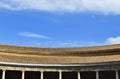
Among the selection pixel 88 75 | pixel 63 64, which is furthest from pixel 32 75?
pixel 88 75

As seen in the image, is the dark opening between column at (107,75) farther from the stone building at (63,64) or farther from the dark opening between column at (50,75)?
the dark opening between column at (50,75)

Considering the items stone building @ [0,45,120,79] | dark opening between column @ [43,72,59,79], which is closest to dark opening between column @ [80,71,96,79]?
stone building @ [0,45,120,79]

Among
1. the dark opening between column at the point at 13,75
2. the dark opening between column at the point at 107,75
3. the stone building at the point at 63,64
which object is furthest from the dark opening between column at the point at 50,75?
the dark opening between column at the point at 107,75

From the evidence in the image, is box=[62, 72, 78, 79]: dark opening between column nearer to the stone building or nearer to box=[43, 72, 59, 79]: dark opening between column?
the stone building

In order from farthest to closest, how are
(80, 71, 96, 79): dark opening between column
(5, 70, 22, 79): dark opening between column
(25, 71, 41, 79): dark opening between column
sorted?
(25, 71, 41, 79): dark opening between column, (80, 71, 96, 79): dark opening between column, (5, 70, 22, 79): dark opening between column

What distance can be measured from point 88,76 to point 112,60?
6.33 meters

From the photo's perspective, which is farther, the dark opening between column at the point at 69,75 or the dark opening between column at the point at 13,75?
the dark opening between column at the point at 69,75

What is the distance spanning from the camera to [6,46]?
54.9 m

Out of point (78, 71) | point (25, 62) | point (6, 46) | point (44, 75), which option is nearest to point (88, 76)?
point (78, 71)

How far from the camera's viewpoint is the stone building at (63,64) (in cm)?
4703

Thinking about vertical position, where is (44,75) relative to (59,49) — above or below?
below

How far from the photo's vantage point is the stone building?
4703cm

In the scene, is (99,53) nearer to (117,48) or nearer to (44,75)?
(117,48)

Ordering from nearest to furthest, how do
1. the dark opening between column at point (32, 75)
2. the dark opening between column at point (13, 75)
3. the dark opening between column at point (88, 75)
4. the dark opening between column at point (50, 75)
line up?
the dark opening between column at point (13, 75) → the dark opening between column at point (88, 75) → the dark opening between column at point (32, 75) → the dark opening between column at point (50, 75)
